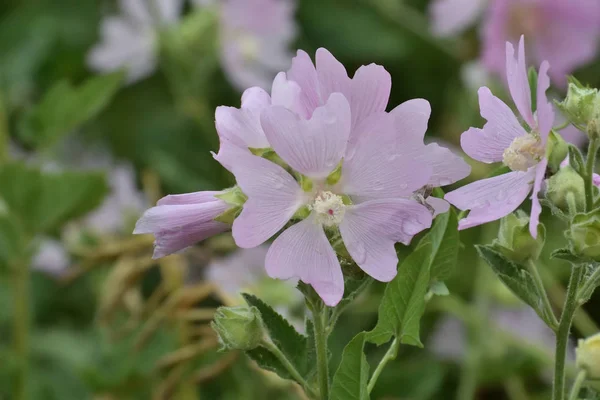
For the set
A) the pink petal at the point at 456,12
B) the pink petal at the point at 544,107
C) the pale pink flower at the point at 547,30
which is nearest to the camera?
the pink petal at the point at 544,107

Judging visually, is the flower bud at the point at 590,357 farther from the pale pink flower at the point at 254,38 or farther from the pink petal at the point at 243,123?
the pale pink flower at the point at 254,38

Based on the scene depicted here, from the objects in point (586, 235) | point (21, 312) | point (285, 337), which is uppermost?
point (586, 235)

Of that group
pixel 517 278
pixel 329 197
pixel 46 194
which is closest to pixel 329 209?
pixel 329 197

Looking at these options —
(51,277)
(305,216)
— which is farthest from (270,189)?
(51,277)

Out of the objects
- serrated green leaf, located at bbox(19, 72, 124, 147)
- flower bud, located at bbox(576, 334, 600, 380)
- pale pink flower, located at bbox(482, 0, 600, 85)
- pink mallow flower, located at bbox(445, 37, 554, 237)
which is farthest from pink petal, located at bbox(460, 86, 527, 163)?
pale pink flower, located at bbox(482, 0, 600, 85)

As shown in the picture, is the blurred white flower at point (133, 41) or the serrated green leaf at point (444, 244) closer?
the serrated green leaf at point (444, 244)

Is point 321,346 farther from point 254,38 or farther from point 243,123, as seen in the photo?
point 254,38

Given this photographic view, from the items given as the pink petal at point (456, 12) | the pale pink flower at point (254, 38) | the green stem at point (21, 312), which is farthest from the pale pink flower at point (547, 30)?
the green stem at point (21, 312)

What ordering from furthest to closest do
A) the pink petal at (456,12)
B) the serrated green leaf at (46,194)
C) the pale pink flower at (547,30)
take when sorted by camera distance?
the pink petal at (456,12) → the pale pink flower at (547,30) → the serrated green leaf at (46,194)
